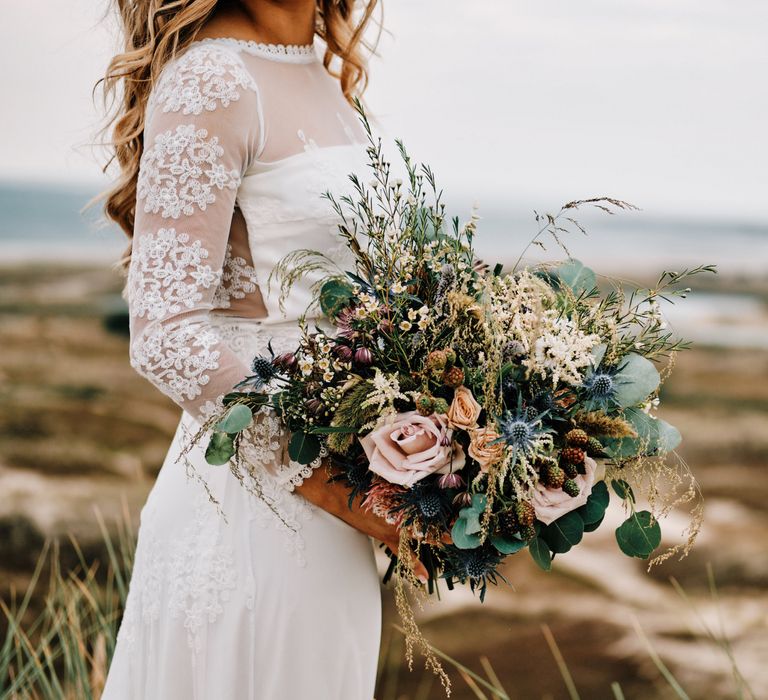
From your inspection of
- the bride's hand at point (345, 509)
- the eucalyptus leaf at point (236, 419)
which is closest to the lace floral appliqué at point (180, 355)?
the eucalyptus leaf at point (236, 419)

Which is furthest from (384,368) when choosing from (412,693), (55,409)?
(55,409)

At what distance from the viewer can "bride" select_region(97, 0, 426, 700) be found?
1189 millimetres

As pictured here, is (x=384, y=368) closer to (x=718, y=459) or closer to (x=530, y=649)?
(x=530, y=649)

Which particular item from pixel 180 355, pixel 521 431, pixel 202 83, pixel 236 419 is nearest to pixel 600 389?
pixel 521 431

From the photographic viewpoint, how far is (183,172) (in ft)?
3.85

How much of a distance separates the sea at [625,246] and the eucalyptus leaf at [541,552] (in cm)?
307

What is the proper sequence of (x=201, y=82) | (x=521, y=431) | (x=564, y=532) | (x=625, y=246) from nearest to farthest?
(x=521, y=431) → (x=564, y=532) → (x=201, y=82) → (x=625, y=246)

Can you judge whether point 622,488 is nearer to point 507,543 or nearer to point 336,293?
point 507,543

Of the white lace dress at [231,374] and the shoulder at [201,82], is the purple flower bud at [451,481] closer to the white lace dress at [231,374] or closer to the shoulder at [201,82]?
the white lace dress at [231,374]

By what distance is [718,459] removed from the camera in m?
4.16

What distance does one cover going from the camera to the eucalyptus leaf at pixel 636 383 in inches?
43.1

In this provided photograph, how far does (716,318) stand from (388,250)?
12.9 feet

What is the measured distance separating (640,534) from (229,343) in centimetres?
72

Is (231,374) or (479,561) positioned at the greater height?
(231,374)
